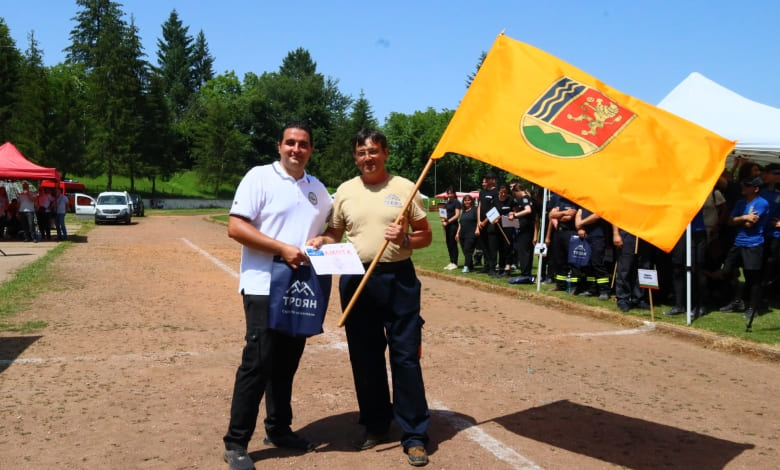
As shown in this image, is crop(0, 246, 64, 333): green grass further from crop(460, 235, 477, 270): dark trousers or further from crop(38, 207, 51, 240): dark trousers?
crop(38, 207, 51, 240): dark trousers

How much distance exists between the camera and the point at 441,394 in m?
5.82

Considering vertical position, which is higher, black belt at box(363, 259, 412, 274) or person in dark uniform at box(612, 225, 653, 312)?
black belt at box(363, 259, 412, 274)

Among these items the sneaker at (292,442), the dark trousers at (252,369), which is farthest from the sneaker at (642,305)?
the dark trousers at (252,369)

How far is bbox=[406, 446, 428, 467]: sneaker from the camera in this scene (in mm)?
4234

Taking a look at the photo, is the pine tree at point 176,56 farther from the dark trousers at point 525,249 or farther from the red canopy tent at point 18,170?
the dark trousers at point 525,249

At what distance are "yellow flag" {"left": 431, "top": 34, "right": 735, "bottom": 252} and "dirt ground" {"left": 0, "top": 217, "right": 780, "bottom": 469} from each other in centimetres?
173

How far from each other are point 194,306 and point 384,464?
22.3ft

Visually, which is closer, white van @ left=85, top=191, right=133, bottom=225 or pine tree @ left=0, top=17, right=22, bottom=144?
white van @ left=85, top=191, right=133, bottom=225

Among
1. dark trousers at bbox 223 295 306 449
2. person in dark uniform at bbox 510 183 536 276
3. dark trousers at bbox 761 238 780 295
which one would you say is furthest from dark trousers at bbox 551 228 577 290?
dark trousers at bbox 223 295 306 449

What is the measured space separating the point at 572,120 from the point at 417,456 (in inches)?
94.1

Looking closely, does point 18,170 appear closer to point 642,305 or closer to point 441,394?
point 642,305

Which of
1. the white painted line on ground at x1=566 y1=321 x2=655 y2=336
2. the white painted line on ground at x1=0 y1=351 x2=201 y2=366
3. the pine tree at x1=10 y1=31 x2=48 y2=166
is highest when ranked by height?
the pine tree at x1=10 y1=31 x2=48 y2=166

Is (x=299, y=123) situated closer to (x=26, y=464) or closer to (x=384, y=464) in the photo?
(x=384, y=464)

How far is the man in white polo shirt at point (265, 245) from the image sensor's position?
4.12 meters
